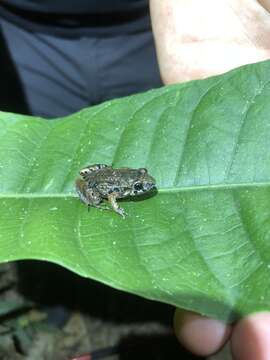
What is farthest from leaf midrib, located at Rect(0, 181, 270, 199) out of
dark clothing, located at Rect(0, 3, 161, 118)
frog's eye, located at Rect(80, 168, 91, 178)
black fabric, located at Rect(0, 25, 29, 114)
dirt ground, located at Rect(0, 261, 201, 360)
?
black fabric, located at Rect(0, 25, 29, 114)

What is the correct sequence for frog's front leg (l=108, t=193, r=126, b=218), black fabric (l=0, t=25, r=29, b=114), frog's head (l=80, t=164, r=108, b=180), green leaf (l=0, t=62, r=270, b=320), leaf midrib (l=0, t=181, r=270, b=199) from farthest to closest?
black fabric (l=0, t=25, r=29, b=114) < frog's head (l=80, t=164, r=108, b=180) < frog's front leg (l=108, t=193, r=126, b=218) < leaf midrib (l=0, t=181, r=270, b=199) < green leaf (l=0, t=62, r=270, b=320)

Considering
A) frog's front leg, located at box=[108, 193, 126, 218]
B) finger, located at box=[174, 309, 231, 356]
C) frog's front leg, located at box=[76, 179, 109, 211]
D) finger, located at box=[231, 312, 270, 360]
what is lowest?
finger, located at box=[174, 309, 231, 356]

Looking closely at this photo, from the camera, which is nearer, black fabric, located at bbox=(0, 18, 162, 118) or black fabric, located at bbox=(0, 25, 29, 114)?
black fabric, located at bbox=(0, 18, 162, 118)

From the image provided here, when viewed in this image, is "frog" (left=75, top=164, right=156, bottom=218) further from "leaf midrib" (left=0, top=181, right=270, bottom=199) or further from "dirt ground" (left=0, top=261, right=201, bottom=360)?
"dirt ground" (left=0, top=261, right=201, bottom=360)

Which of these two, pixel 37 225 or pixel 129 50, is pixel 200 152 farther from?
pixel 129 50

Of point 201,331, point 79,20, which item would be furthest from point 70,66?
point 201,331

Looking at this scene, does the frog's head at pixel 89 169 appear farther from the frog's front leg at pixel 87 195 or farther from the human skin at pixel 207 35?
the human skin at pixel 207 35
